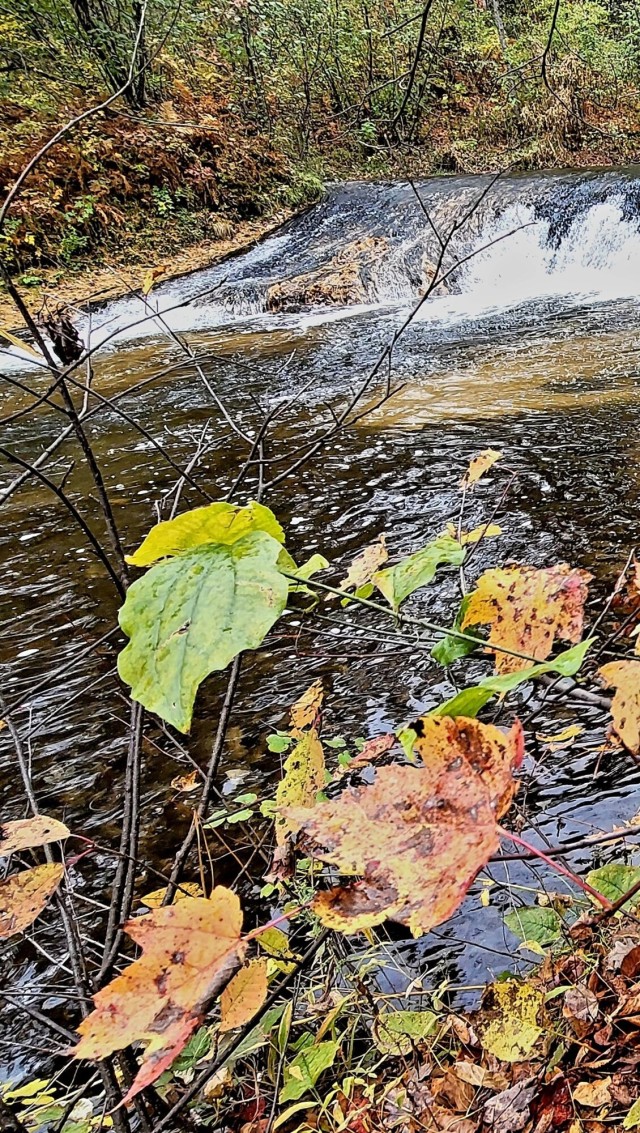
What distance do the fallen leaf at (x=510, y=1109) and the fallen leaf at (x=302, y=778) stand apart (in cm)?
56

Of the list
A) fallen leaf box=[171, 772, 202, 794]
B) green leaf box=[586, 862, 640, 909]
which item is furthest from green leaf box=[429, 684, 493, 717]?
fallen leaf box=[171, 772, 202, 794]

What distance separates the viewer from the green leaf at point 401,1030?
125 centimetres

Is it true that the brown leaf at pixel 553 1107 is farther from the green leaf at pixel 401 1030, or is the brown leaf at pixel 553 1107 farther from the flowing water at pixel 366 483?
the flowing water at pixel 366 483

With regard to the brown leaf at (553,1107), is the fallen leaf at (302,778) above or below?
above

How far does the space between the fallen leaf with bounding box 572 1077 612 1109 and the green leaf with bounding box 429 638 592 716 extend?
0.86 meters

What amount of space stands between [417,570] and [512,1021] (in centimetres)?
86

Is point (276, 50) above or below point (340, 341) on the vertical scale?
above

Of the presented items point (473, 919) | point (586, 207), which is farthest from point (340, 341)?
point (473, 919)

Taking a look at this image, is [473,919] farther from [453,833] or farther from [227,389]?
[227,389]

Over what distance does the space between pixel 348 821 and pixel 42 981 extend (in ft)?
4.88

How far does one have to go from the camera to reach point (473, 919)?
65.4 inches

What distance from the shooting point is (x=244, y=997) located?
965mm

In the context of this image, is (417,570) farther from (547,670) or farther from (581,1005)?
(581,1005)

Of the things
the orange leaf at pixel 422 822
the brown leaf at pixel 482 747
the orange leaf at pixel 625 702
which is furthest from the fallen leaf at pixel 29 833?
the orange leaf at pixel 625 702
